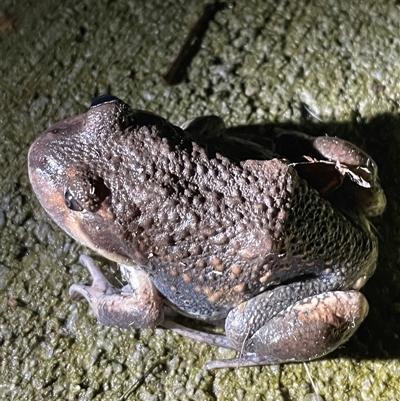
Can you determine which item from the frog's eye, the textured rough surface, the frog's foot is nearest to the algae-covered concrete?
the frog's foot

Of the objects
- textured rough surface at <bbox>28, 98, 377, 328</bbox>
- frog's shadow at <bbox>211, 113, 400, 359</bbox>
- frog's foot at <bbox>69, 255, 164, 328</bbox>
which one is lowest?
frog's shadow at <bbox>211, 113, 400, 359</bbox>

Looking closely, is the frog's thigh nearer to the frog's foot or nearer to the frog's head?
the frog's foot

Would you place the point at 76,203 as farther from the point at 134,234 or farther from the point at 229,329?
the point at 229,329

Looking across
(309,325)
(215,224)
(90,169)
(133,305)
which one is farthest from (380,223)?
(90,169)

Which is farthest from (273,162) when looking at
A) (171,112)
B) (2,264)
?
(2,264)

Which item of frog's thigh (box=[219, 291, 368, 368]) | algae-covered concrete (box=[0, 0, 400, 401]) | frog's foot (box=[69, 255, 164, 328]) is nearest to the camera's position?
frog's thigh (box=[219, 291, 368, 368])

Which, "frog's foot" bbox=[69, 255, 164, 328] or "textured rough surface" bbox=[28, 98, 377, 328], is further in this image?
"frog's foot" bbox=[69, 255, 164, 328]
